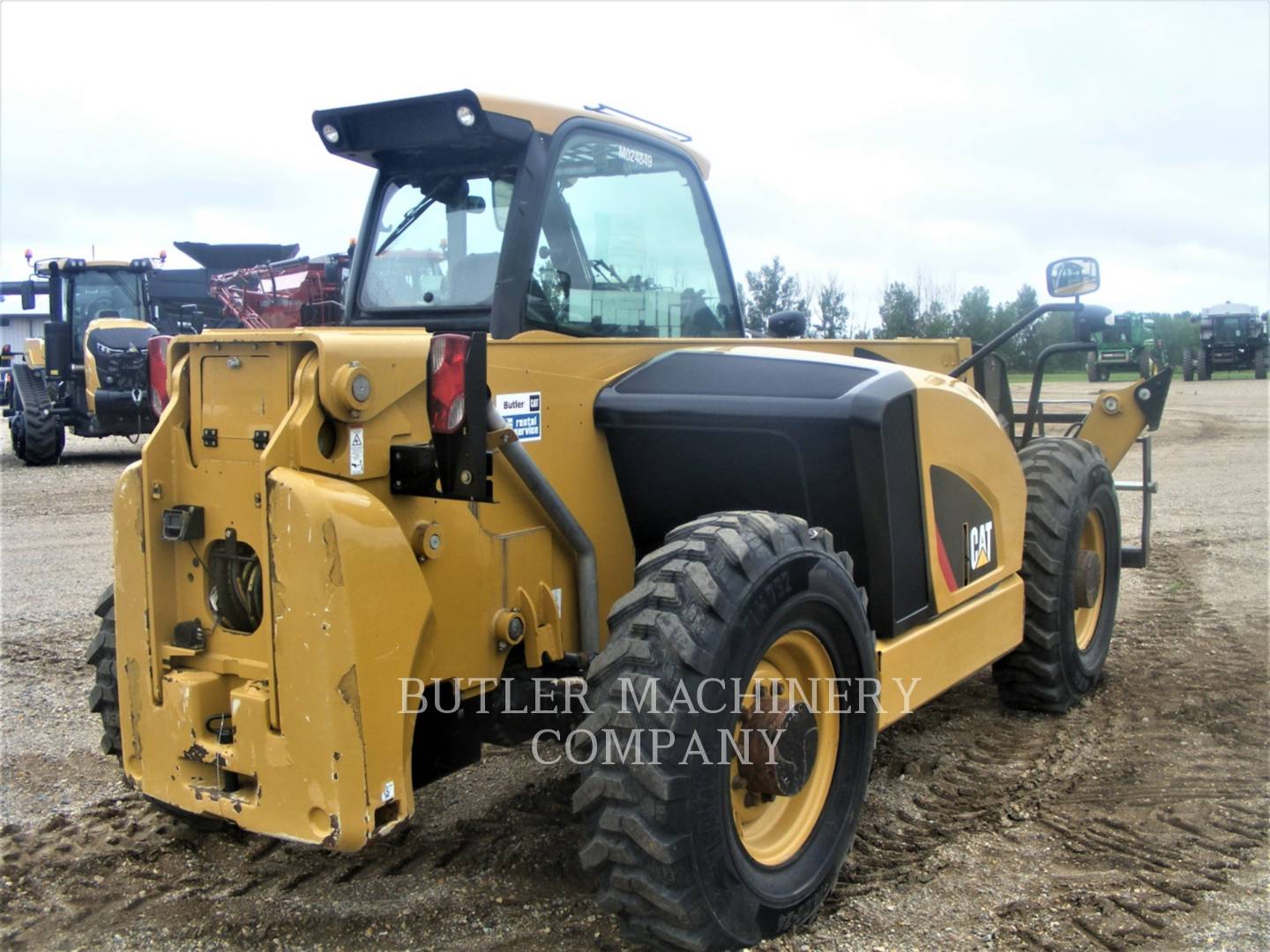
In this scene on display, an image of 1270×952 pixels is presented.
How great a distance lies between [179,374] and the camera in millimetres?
3250

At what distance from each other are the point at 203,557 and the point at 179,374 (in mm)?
522

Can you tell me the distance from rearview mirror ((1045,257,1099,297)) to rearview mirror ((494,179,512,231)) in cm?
253

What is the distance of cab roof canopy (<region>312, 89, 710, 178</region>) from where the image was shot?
3.68 meters

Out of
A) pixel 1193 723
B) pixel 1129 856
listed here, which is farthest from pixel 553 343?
pixel 1193 723

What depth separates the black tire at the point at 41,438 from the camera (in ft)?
54.5

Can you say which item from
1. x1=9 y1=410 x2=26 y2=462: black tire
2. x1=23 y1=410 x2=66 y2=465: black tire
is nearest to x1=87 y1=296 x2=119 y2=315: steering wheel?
x1=9 y1=410 x2=26 y2=462: black tire

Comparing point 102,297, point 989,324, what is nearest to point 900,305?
point 989,324

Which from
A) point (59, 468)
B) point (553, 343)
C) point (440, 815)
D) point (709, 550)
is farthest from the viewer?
point (59, 468)

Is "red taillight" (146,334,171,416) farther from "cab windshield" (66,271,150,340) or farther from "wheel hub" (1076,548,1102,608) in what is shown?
"cab windshield" (66,271,150,340)

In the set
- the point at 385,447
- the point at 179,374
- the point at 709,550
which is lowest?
the point at 709,550

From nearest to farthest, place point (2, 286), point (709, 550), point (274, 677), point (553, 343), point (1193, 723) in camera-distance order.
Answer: point (274, 677) < point (709, 550) < point (553, 343) < point (1193, 723) < point (2, 286)

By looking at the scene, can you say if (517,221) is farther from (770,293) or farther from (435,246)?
(770,293)

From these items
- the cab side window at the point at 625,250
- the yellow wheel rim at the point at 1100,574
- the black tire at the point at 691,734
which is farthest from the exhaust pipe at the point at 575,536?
the yellow wheel rim at the point at 1100,574

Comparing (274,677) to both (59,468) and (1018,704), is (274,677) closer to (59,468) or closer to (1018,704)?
(1018,704)
